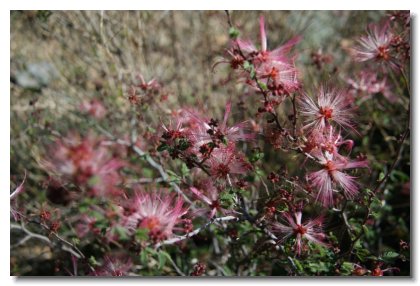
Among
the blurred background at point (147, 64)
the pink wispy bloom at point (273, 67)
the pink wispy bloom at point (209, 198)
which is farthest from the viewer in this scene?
the blurred background at point (147, 64)

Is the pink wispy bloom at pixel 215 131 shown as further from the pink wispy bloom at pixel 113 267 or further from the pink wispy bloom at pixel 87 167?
the pink wispy bloom at pixel 113 267

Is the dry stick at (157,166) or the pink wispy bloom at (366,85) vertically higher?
the pink wispy bloom at (366,85)

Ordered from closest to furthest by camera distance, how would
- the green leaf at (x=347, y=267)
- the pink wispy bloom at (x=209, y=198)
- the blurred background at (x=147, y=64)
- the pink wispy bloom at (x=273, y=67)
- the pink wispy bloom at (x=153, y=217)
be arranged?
the pink wispy bloom at (x=153, y=217) < the pink wispy bloom at (x=273, y=67) < the pink wispy bloom at (x=209, y=198) < the green leaf at (x=347, y=267) < the blurred background at (x=147, y=64)

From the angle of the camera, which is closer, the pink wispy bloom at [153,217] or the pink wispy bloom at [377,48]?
the pink wispy bloom at [153,217]

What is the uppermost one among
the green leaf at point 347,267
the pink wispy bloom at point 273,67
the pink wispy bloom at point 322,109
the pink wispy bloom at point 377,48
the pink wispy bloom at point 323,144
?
the pink wispy bloom at point 377,48

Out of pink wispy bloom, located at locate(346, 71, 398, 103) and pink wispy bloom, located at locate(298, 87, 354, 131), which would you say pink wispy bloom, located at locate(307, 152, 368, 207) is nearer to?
pink wispy bloom, located at locate(298, 87, 354, 131)

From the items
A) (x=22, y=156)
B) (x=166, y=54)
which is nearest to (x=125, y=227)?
(x=22, y=156)
